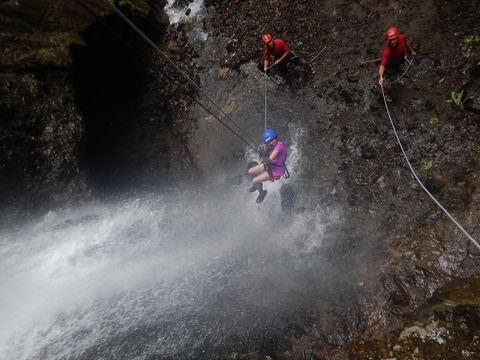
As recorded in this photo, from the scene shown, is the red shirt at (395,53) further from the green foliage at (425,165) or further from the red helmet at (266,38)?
the red helmet at (266,38)

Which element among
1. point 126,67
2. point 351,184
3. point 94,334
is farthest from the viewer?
point 126,67

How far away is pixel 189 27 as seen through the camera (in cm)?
1146

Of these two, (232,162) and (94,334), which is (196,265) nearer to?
(94,334)

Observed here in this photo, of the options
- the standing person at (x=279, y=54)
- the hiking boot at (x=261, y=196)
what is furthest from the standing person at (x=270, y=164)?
the standing person at (x=279, y=54)

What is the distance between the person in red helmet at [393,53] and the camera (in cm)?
698

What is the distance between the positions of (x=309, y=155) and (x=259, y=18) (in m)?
5.35

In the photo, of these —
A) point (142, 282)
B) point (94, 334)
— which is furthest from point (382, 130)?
point (94, 334)

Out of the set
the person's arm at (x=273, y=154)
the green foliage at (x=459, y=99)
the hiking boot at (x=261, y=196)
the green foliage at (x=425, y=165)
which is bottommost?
the green foliage at (x=425, y=165)

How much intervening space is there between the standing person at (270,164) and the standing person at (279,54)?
8.86ft

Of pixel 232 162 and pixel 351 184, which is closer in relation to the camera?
pixel 351 184

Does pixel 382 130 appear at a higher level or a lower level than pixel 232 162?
lower

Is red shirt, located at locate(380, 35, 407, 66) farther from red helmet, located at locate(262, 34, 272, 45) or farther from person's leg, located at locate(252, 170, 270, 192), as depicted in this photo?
person's leg, located at locate(252, 170, 270, 192)

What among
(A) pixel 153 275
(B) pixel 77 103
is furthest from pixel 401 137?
(B) pixel 77 103

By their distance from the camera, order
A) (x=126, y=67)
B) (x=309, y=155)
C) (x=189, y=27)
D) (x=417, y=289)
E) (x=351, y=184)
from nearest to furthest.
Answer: (x=417, y=289) < (x=351, y=184) < (x=309, y=155) < (x=126, y=67) < (x=189, y=27)
